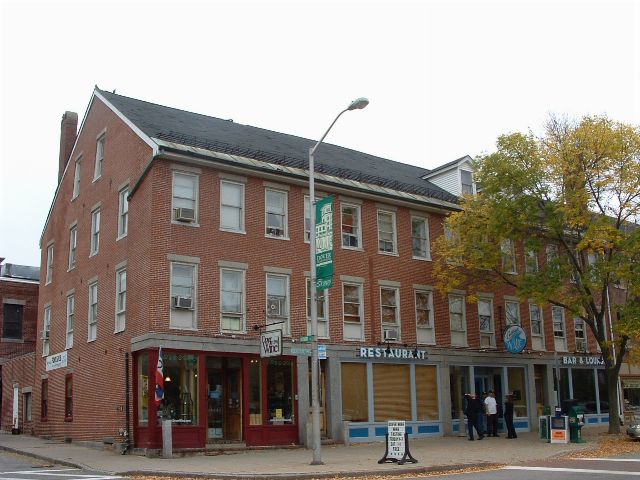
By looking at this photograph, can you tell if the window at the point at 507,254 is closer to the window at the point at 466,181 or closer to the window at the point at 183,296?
the window at the point at 466,181

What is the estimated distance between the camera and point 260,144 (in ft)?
94.6

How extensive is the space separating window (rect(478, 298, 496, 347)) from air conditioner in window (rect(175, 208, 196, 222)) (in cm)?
1345

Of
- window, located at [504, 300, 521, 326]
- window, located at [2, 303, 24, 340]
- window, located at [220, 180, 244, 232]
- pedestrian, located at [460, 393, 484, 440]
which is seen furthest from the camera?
window, located at [2, 303, 24, 340]

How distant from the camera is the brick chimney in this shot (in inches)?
1311

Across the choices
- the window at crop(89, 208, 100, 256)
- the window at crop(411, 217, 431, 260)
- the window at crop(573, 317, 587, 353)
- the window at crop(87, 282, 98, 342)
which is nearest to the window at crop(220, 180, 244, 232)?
the window at crop(89, 208, 100, 256)

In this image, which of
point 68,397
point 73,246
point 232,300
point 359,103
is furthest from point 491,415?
point 73,246

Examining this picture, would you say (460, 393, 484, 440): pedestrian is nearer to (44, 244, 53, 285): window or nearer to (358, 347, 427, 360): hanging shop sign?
(358, 347, 427, 360): hanging shop sign

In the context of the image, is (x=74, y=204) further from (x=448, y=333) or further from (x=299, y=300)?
(x=448, y=333)

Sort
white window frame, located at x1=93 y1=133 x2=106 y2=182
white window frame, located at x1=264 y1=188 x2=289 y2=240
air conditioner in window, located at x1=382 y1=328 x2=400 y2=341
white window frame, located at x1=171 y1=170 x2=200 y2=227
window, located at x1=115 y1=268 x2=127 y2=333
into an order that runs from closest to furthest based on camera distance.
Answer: white window frame, located at x1=171 y1=170 x2=200 y2=227
window, located at x1=115 y1=268 x2=127 y2=333
white window frame, located at x1=264 y1=188 x2=289 y2=240
air conditioner in window, located at x1=382 y1=328 x2=400 y2=341
white window frame, located at x1=93 y1=133 x2=106 y2=182

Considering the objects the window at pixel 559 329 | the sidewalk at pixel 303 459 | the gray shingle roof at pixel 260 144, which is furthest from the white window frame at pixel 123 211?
the window at pixel 559 329

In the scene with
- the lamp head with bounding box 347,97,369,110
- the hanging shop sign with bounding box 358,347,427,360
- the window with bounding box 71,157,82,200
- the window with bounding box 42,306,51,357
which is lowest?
the hanging shop sign with bounding box 358,347,427,360

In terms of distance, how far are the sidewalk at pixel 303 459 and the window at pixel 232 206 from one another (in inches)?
282

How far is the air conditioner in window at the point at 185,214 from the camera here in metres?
23.5

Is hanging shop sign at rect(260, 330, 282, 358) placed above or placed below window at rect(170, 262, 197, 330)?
below
